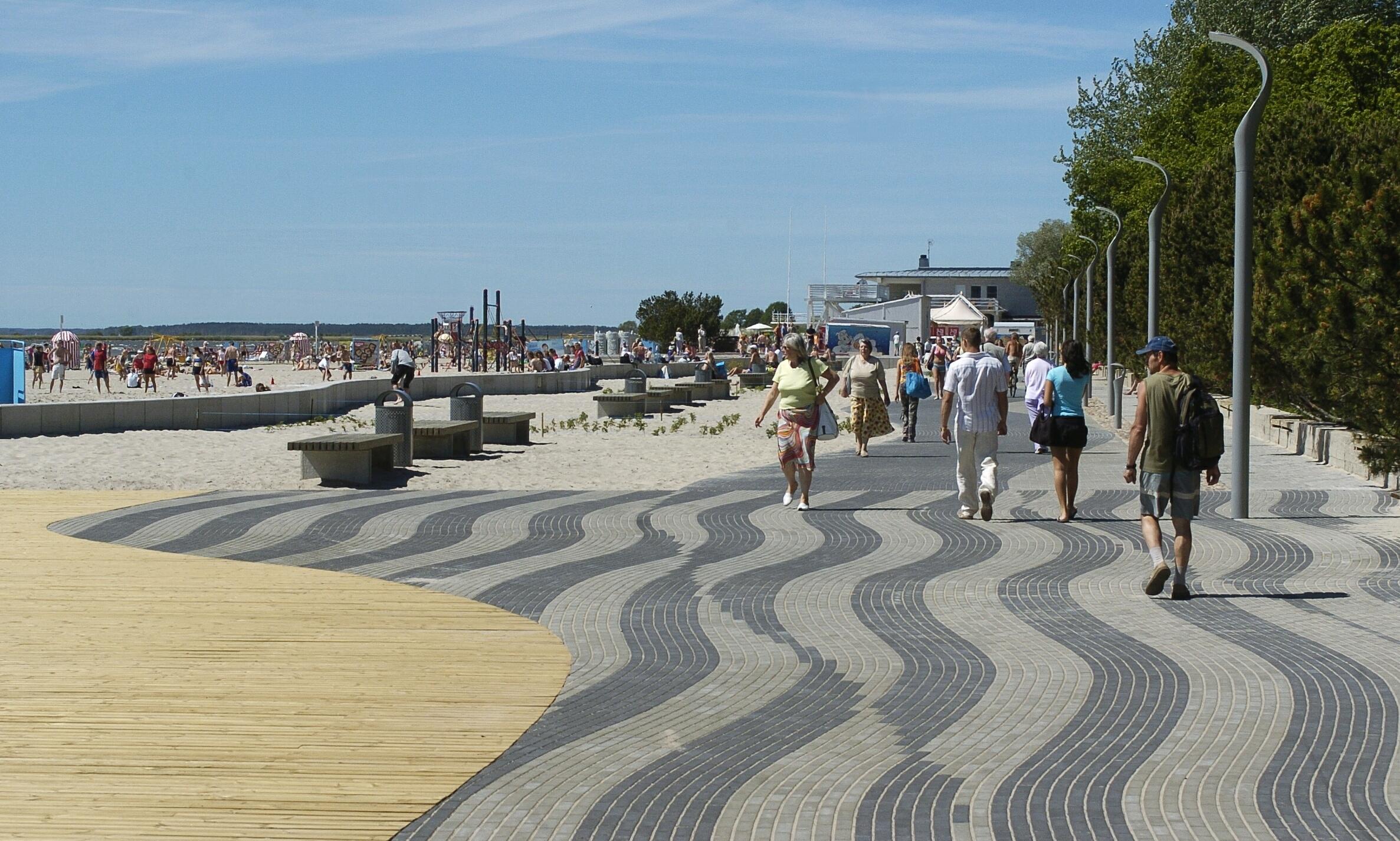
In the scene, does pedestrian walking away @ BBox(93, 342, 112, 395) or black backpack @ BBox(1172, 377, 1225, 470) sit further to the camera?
pedestrian walking away @ BBox(93, 342, 112, 395)

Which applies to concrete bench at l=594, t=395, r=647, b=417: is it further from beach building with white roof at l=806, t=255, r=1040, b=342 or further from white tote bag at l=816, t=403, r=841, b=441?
beach building with white roof at l=806, t=255, r=1040, b=342

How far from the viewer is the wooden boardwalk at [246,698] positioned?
5.07 m

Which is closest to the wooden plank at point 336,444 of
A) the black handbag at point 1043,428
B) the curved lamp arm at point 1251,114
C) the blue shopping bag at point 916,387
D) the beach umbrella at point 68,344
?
the black handbag at point 1043,428

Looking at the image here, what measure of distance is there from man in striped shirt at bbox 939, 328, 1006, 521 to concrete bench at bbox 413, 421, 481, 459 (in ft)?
28.5

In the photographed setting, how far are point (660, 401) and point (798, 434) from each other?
21.4m

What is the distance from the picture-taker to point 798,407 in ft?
44.9

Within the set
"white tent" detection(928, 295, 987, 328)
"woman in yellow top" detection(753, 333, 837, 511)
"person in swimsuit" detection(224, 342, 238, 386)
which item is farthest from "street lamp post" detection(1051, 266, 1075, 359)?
"woman in yellow top" detection(753, 333, 837, 511)

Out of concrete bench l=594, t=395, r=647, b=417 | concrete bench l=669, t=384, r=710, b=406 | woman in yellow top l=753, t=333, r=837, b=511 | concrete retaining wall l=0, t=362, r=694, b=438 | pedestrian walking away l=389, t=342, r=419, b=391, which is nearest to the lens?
woman in yellow top l=753, t=333, r=837, b=511

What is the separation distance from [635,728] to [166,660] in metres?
2.46

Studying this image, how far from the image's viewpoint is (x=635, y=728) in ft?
20.5

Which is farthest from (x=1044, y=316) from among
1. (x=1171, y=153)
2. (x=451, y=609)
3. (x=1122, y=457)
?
(x=451, y=609)

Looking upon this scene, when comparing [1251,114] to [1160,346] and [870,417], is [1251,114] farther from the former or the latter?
[870,417]

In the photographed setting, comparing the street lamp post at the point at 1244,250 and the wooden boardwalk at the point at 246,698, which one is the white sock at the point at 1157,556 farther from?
the street lamp post at the point at 1244,250

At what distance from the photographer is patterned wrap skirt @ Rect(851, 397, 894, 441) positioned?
19828mm
